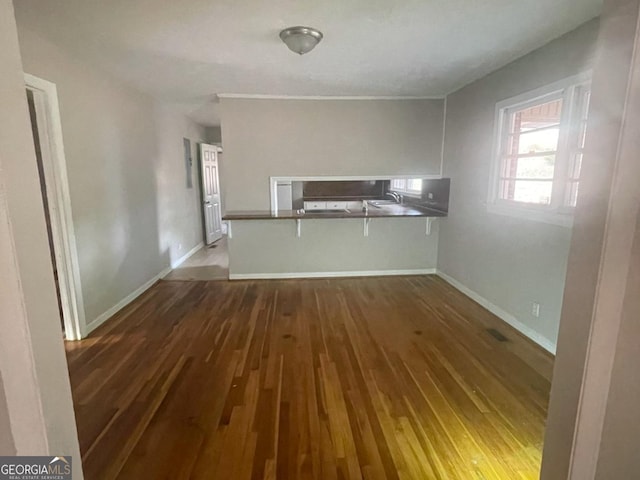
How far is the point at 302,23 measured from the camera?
7.14 ft

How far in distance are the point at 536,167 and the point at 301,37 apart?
226 cm

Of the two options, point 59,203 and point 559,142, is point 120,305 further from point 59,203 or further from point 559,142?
point 559,142

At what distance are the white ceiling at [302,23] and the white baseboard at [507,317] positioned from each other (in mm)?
2354

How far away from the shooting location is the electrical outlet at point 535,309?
2.74 m

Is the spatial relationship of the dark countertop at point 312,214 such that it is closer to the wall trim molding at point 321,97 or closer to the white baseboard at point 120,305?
the white baseboard at point 120,305

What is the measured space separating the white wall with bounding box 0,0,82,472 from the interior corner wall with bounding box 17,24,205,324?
2155 millimetres

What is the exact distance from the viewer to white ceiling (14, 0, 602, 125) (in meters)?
1.98

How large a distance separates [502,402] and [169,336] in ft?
8.70

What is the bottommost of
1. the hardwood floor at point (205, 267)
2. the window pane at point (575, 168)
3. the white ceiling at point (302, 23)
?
the hardwood floor at point (205, 267)

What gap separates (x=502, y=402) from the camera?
6.66 ft

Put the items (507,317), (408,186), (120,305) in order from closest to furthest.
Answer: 1. (507,317)
2. (120,305)
3. (408,186)

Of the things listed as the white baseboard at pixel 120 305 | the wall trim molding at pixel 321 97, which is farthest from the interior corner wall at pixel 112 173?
the wall trim molding at pixel 321 97

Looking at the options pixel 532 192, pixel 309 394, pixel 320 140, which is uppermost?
pixel 320 140

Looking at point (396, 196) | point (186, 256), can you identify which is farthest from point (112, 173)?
point (396, 196)
